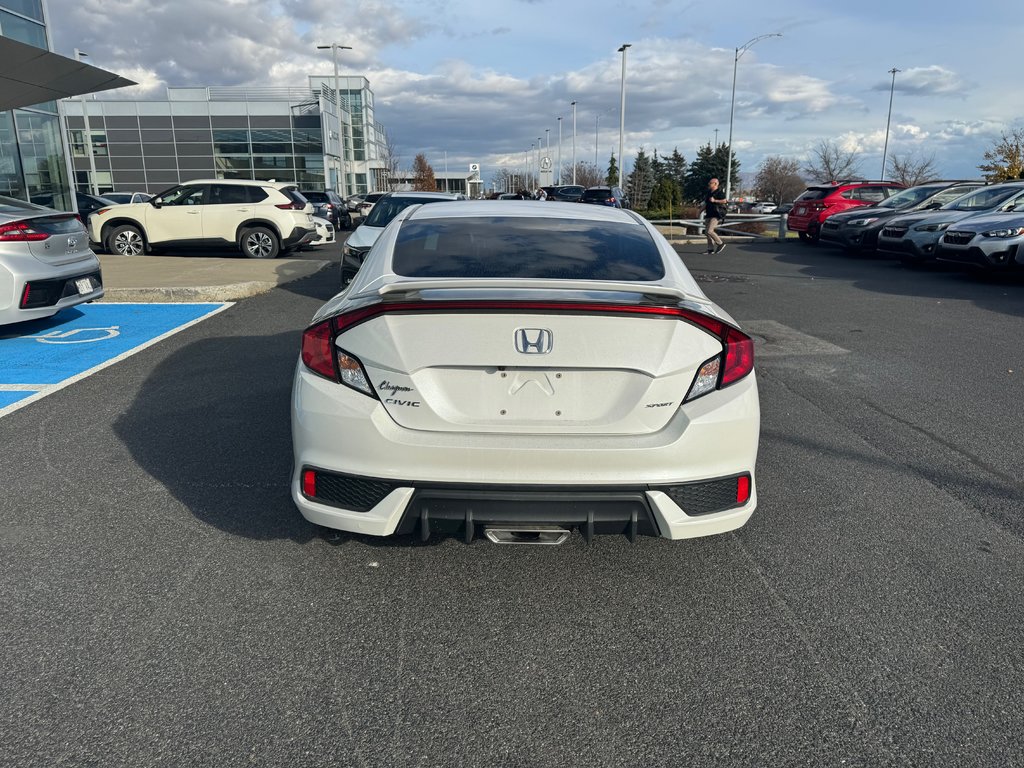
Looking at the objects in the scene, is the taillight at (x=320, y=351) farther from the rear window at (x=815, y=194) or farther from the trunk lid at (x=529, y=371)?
the rear window at (x=815, y=194)

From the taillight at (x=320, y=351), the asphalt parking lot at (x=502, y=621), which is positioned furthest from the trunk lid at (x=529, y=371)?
the asphalt parking lot at (x=502, y=621)

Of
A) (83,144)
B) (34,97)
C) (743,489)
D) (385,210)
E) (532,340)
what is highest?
(83,144)

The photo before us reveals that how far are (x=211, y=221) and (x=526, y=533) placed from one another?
52.5ft

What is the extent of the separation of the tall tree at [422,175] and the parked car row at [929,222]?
62.5 m

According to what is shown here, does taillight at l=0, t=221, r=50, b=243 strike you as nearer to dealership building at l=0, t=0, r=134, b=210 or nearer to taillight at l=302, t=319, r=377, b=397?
dealership building at l=0, t=0, r=134, b=210

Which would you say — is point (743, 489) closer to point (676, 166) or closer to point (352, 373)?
point (352, 373)

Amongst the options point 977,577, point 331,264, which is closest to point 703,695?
point 977,577

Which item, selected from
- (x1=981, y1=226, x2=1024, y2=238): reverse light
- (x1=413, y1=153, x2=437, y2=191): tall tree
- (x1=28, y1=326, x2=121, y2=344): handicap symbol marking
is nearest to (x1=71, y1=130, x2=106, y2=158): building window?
(x1=413, y1=153, x2=437, y2=191): tall tree

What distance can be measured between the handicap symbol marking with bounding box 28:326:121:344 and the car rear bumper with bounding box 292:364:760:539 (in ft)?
21.8

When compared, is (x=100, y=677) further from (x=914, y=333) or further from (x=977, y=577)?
(x=914, y=333)

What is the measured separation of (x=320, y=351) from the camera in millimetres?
3186

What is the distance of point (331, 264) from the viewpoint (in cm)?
1705

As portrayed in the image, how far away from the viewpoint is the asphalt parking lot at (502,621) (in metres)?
2.48

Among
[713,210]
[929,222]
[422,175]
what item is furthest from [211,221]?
[422,175]
